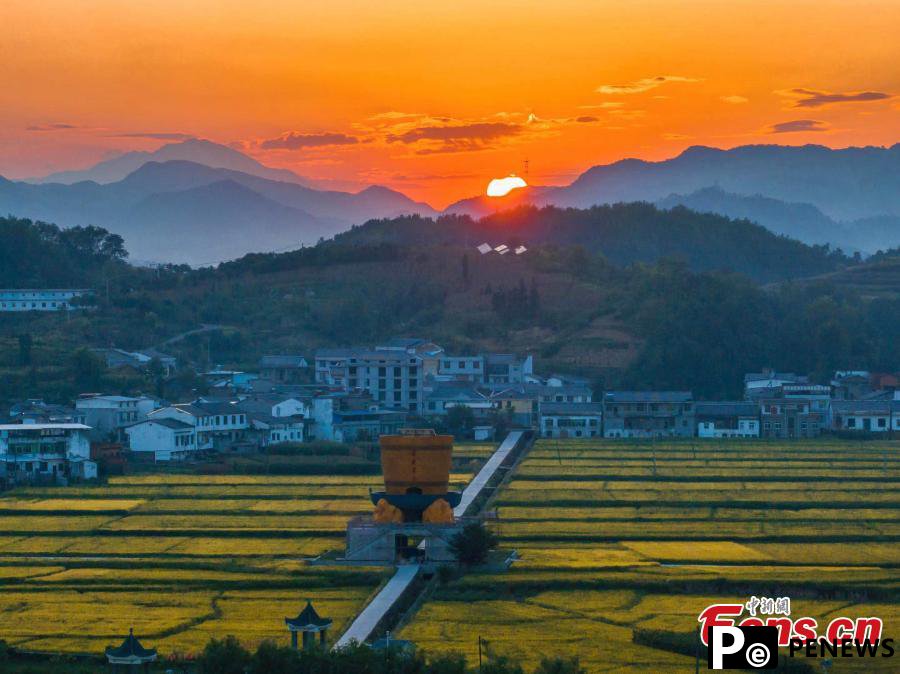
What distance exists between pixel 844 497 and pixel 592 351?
37.0 metres

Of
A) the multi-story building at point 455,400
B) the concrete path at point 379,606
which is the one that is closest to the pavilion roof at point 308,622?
the concrete path at point 379,606

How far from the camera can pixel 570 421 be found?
6994cm

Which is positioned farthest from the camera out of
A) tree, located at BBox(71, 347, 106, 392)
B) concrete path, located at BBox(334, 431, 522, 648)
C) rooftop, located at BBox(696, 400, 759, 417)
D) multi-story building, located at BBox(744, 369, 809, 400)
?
multi-story building, located at BBox(744, 369, 809, 400)

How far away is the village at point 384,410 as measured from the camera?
60.7m

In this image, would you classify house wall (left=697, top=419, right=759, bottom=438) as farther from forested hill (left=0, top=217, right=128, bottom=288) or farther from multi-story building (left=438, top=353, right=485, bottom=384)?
forested hill (left=0, top=217, right=128, bottom=288)

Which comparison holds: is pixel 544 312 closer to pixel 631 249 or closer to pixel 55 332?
pixel 55 332

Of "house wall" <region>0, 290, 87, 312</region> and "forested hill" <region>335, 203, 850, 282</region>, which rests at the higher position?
"forested hill" <region>335, 203, 850, 282</region>

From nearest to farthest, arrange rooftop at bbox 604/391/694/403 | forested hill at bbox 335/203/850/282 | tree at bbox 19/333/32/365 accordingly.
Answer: rooftop at bbox 604/391/694/403
tree at bbox 19/333/32/365
forested hill at bbox 335/203/850/282

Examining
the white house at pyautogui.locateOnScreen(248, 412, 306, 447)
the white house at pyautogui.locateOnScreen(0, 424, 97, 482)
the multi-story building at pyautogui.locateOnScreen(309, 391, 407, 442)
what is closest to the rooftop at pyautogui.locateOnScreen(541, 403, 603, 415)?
the multi-story building at pyautogui.locateOnScreen(309, 391, 407, 442)

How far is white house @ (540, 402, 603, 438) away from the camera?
228 feet

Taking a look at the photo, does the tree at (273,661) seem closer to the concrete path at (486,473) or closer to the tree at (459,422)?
the concrete path at (486,473)

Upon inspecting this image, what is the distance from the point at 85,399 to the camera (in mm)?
66062

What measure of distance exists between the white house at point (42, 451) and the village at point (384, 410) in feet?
0.10

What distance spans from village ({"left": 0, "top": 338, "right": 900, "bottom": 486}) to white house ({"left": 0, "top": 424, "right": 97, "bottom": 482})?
0.10 feet
